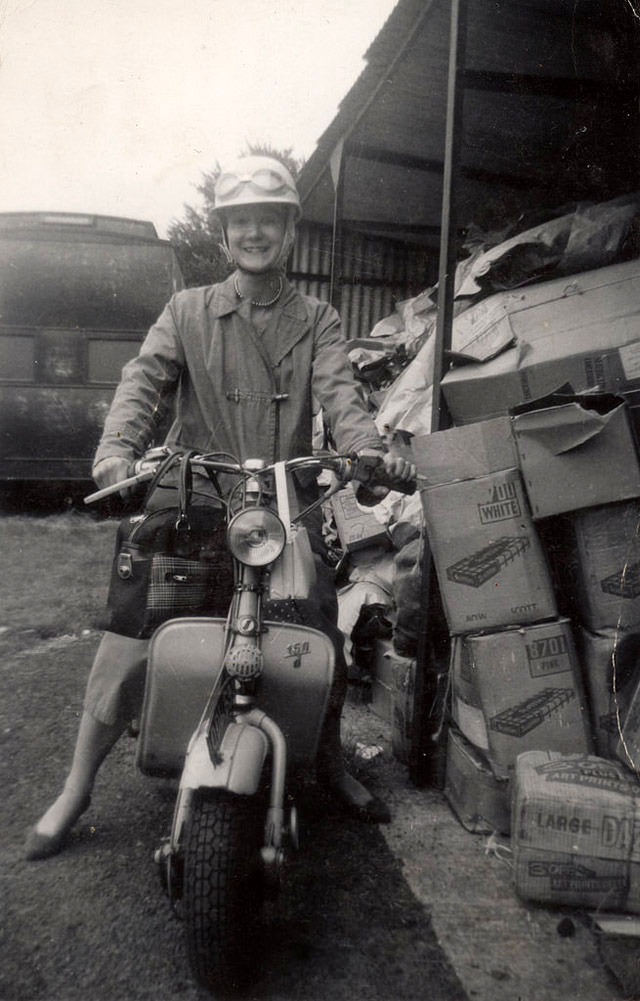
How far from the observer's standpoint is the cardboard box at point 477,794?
240cm

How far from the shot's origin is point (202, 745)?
1641mm

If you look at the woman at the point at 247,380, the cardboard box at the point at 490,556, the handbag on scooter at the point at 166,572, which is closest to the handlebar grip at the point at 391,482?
the woman at the point at 247,380

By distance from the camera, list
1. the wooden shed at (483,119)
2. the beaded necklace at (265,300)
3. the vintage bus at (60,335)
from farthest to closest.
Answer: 1. the vintage bus at (60,335)
2. the wooden shed at (483,119)
3. the beaded necklace at (265,300)

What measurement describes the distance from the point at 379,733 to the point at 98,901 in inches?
58.4

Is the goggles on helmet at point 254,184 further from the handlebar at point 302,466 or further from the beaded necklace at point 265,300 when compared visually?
the handlebar at point 302,466

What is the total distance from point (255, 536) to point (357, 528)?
2.20 meters

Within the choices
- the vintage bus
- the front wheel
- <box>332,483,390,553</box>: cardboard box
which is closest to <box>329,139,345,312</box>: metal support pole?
<box>332,483,390,553</box>: cardboard box

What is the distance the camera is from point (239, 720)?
174cm

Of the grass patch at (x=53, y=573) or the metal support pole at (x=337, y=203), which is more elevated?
the metal support pole at (x=337, y=203)

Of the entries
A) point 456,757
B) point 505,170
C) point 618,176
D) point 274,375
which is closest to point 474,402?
point 274,375

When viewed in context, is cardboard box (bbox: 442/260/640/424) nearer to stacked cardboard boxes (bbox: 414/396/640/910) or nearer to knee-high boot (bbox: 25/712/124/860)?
stacked cardboard boxes (bbox: 414/396/640/910)

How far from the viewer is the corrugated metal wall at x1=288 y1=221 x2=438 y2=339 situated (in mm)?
7320

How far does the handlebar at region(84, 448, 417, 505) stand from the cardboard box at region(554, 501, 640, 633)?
1.92ft

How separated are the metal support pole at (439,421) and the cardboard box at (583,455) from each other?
0.51 m
